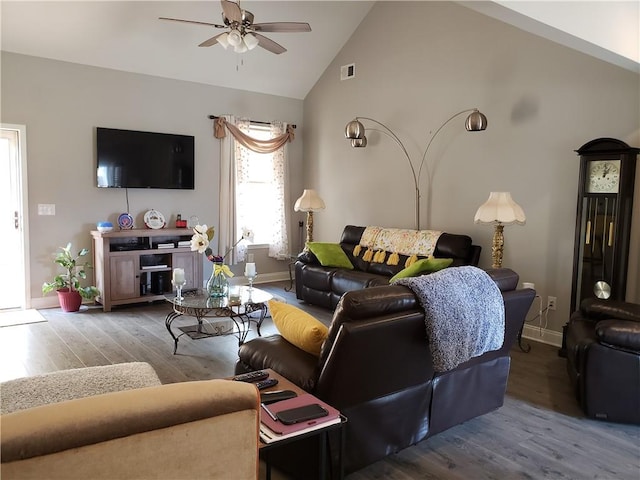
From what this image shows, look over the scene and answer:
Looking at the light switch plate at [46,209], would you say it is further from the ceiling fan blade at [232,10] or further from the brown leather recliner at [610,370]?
the brown leather recliner at [610,370]

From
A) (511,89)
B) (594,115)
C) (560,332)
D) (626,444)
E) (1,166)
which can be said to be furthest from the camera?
(1,166)

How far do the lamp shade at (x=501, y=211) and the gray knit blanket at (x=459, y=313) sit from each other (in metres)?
1.84

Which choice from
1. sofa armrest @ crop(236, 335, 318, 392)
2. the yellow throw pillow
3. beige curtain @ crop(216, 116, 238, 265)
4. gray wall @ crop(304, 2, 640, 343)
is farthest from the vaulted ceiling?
sofa armrest @ crop(236, 335, 318, 392)

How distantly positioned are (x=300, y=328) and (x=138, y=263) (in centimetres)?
379

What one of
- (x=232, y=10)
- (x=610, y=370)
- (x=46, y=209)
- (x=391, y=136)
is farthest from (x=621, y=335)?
(x=46, y=209)

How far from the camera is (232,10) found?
147 inches

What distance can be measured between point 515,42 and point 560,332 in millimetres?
2852

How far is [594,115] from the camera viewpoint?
4.21 metres

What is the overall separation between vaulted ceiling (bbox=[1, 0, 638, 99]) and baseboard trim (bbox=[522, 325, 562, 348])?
241cm

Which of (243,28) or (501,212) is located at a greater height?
(243,28)

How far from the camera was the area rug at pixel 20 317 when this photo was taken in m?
4.89

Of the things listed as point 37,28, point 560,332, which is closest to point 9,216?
point 37,28

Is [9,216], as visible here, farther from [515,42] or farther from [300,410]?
[515,42]

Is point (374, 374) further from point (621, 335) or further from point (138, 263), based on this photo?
point (138, 263)
